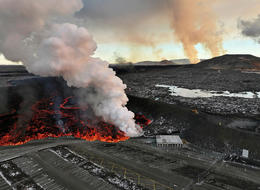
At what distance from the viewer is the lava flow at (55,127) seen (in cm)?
5138

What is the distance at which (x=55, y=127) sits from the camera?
58.2 meters

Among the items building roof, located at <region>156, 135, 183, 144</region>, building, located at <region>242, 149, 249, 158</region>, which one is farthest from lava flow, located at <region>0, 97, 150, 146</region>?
building, located at <region>242, 149, 249, 158</region>

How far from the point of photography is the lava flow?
2023 inches

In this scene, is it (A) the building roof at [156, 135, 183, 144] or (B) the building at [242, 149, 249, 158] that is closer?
(B) the building at [242, 149, 249, 158]

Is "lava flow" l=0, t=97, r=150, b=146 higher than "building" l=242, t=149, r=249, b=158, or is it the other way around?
"lava flow" l=0, t=97, r=150, b=146

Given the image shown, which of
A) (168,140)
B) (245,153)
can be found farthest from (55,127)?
(245,153)

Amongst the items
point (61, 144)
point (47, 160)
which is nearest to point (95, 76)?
point (61, 144)

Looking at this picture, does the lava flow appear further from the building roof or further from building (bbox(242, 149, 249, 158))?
building (bbox(242, 149, 249, 158))

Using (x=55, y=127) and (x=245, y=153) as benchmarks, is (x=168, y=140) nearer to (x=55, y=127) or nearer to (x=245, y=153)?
(x=245, y=153)

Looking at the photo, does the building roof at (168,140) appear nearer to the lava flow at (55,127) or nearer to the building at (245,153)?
the lava flow at (55,127)

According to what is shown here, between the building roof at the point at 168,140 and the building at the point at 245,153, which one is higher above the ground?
the building roof at the point at 168,140

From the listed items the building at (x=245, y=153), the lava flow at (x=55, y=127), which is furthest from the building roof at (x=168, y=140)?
the building at (x=245, y=153)

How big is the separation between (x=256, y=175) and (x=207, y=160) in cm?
931

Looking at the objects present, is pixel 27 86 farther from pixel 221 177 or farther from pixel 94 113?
pixel 221 177
